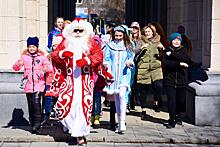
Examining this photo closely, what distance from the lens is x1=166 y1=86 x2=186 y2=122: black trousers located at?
909cm

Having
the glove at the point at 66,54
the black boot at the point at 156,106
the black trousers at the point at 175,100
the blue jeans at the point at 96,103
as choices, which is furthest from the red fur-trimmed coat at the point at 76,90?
the black boot at the point at 156,106

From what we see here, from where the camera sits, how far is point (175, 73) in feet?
29.8

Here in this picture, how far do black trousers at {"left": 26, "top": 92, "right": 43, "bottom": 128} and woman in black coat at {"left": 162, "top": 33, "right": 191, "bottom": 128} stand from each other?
88.9 inches

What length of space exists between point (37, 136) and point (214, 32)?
146 inches

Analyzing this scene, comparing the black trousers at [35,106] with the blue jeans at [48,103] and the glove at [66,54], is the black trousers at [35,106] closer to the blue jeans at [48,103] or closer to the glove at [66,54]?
the blue jeans at [48,103]

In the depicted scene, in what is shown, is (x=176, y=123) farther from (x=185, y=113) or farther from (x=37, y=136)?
(x=37, y=136)

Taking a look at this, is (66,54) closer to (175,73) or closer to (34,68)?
(34,68)

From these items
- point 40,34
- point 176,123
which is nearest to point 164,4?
point 40,34

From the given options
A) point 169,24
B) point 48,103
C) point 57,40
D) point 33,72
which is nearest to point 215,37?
point 57,40

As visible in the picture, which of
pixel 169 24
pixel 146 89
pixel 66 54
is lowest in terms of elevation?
pixel 146 89

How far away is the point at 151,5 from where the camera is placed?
52.8 ft

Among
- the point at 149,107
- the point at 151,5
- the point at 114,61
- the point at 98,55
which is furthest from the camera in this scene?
the point at 151,5

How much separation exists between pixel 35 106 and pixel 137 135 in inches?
70.1

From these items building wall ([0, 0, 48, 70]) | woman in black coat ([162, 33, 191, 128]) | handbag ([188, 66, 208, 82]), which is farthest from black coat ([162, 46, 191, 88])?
building wall ([0, 0, 48, 70])
